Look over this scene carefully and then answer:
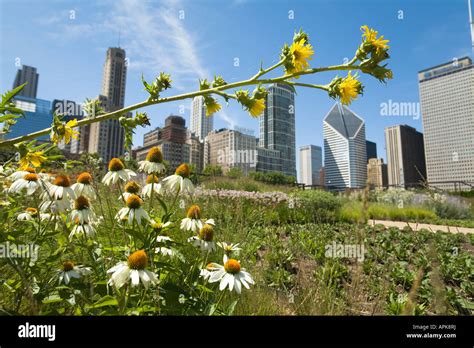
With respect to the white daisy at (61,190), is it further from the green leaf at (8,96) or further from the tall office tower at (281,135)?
the tall office tower at (281,135)

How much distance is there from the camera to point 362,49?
3.25 feet

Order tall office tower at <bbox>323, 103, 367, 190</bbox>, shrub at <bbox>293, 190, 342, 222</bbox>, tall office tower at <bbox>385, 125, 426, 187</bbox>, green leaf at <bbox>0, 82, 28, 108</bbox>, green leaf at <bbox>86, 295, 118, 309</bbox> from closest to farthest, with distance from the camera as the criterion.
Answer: green leaf at <bbox>86, 295, 118, 309</bbox>
green leaf at <bbox>0, 82, 28, 108</bbox>
shrub at <bbox>293, 190, 342, 222</bbox>
tall office tower at <bbox>323, 103, 367, 190</bbox>
tall office tower at <bbox>385, 125, 426, 187</bbox>

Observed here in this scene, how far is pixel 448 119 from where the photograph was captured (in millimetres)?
12938

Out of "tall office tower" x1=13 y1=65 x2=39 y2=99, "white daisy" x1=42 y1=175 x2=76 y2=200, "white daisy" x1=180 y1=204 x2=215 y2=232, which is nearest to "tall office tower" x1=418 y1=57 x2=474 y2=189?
"white daisy" x1=180 y1=204 x2=215 y2=232

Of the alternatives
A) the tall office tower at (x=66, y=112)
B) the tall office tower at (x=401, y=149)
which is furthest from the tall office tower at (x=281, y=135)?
the tall office tower at (x=66, y=112)

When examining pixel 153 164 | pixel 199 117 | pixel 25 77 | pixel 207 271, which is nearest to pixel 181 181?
pixel 153 164

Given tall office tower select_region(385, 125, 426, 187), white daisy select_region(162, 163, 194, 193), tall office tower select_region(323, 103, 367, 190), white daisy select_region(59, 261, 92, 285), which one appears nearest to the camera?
white daisy select_region(59, 261, 92, 285)

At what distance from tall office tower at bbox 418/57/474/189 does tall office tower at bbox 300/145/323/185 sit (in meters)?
104

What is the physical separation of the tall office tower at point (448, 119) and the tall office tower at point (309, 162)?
10379 centimetres

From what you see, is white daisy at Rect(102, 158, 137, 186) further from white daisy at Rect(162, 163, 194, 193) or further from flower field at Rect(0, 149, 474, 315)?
white daisy at Rect(162, 163, 194, 193)

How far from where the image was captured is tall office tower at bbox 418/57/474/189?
1102cm

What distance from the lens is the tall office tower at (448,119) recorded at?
1102cm
